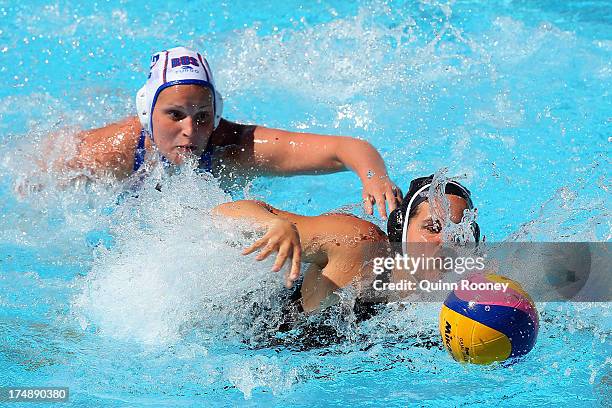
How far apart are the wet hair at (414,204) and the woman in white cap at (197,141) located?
452mm

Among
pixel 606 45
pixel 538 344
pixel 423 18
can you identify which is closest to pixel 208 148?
pixel 538 344

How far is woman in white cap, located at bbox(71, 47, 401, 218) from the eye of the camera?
13.5 ft

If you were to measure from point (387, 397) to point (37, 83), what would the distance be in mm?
3925

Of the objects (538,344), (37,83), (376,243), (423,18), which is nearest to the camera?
(376,243)

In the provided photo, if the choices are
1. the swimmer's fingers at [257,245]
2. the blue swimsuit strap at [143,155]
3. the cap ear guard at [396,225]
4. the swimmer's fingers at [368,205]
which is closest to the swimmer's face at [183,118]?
the blue swimsuit strap at [143,155]

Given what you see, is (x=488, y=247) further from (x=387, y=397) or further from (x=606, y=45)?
(x=606, y=45)

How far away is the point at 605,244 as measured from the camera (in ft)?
12.0

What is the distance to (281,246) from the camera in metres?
2.88

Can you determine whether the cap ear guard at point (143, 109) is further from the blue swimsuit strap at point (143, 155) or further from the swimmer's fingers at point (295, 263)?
the swimmer's fingers at point (295, 263)

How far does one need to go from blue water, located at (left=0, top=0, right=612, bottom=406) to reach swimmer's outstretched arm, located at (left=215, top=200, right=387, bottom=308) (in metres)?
0.16

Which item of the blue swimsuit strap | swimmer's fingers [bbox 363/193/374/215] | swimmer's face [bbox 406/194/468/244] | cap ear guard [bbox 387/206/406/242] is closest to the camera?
swimmer's face [bbox 406/194/468/244]

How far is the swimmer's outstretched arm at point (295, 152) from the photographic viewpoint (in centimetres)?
405
